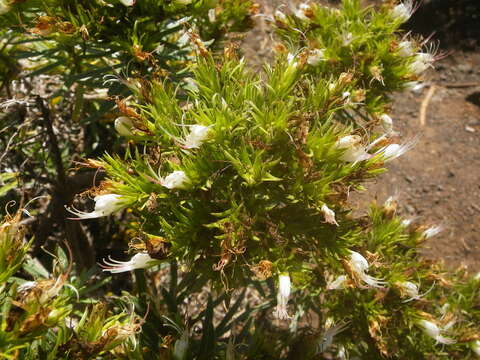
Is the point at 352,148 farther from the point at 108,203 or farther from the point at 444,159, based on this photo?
the point at 444,159

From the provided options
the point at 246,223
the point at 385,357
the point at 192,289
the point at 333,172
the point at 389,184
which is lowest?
the point at 389,184

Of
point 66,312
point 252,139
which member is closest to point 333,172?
point 252,139

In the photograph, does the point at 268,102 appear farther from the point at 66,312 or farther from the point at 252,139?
the point at 66,312

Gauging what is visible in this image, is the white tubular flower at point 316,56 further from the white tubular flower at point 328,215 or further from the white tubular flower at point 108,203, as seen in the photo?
the white tubular flower at point 108,203

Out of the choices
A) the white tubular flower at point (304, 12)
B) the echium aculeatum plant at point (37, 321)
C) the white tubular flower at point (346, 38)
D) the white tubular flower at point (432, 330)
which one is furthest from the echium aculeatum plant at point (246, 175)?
the white tubular flower at point (432, 330)

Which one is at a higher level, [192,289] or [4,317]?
[4,317]

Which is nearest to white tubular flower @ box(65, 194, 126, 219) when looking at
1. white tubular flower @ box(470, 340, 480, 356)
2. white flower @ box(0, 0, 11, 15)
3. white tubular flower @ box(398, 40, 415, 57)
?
white flower @ box(0, 0, 11, 15)

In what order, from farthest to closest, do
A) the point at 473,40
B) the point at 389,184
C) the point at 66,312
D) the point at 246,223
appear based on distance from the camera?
the point at 473,40, the point at 389,184, the point at 246,223, the point at 66,312
